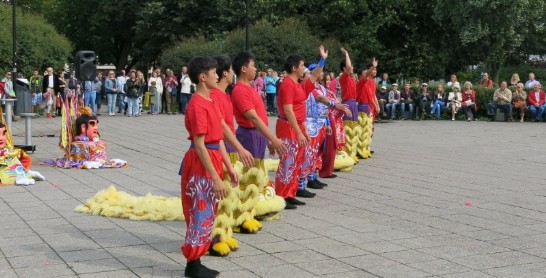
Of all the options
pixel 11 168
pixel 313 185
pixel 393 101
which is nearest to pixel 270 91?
pixel 393 101

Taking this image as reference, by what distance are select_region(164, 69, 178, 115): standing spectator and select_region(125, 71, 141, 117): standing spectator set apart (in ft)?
5.45

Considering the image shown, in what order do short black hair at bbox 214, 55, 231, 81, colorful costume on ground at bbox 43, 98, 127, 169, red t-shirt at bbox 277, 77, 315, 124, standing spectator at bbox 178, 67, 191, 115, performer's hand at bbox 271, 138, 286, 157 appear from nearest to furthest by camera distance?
short black hair at bbox 214, 55, 231, 81, performer's hand at bbox 271, 138, 286, 157, red t-shirt at bbox 277, 77, 315, 124, colorful costume on ground at bbox 43, 98, 127, 169, standing spectator at bbox 178, 67, 191, 115

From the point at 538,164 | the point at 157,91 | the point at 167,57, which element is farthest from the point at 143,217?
the point at 167,57

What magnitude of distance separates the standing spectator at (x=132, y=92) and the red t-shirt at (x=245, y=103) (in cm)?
1910

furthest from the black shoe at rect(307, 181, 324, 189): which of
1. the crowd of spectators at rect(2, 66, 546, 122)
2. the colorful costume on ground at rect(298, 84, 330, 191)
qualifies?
the crowd of spectators at rect(2, 66, 546, 122)

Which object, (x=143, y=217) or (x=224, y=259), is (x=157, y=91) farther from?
(x=224, y=259)

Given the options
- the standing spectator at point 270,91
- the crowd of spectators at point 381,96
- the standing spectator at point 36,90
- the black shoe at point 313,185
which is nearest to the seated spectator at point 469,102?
the crowd of spectators at point 381,96

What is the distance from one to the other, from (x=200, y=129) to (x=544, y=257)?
3367 mm

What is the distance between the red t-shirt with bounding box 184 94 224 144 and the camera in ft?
21.4

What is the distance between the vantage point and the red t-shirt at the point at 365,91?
1513cm

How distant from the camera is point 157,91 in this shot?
28.8m

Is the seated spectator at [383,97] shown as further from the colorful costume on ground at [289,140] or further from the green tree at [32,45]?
the colorful costume on ground at [289,140]

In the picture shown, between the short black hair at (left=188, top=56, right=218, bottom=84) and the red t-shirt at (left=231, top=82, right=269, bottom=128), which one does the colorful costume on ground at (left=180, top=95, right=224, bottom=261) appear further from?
the red t-shirt at (left=231, top=82, right=269, bottom=128)

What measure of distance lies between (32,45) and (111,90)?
9.67m
